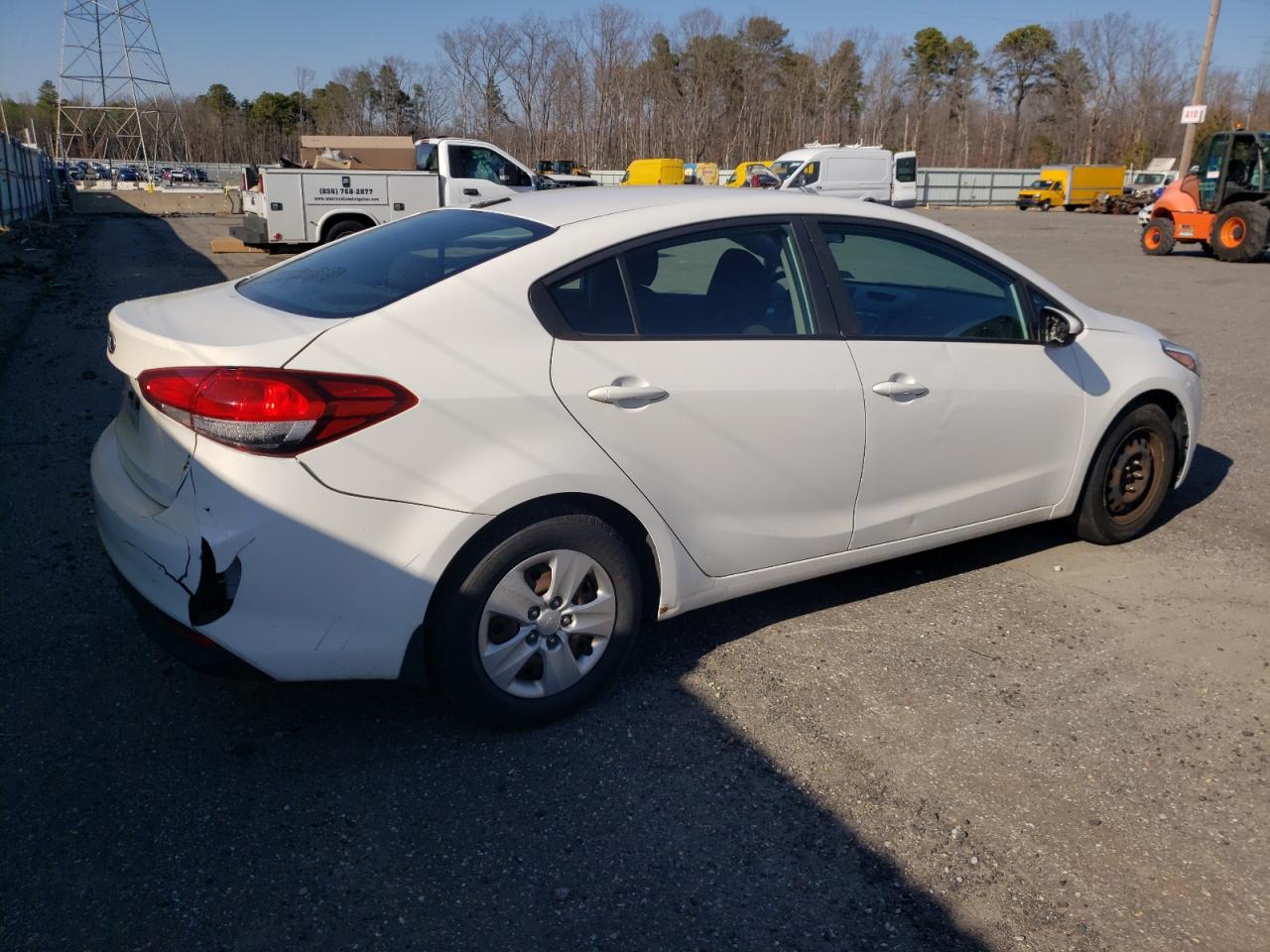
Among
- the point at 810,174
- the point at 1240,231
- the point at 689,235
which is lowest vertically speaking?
the point at 1240,231

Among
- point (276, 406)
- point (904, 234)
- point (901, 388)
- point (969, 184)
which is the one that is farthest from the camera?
point (969, 184)

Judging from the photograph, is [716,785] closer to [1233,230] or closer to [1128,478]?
[1128,478]

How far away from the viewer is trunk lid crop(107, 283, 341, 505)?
274 centimetres

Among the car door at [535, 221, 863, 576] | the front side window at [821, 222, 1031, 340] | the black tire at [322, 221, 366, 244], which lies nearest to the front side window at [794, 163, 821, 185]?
the black tire at [322, 221, 366, 244]

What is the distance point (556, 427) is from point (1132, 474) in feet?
10.4

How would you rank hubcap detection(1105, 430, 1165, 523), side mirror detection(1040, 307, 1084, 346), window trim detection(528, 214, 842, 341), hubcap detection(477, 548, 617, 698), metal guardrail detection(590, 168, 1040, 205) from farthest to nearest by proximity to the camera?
metal guardrail detection(590, 168, 1040, 205) → hubcap detection(1105, 430, 1165, 523) → side mirror detection(1040, 307, 1084, 346) → window trim detection(528, 214, 842, 341) → hubcap detection(477, 548, 617, 698)

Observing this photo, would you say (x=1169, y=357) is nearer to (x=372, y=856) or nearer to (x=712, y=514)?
(x=712, y=514)

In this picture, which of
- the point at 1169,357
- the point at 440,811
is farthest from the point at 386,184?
the point at 440,811

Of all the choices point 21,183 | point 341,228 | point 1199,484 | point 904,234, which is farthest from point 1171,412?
point 21,183

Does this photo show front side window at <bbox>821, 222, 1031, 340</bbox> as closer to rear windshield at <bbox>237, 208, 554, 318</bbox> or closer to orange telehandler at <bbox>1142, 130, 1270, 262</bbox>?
rear windshield at <bbox>237, 208, 554, 318</bbox>

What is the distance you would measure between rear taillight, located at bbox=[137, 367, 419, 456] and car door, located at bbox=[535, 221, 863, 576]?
0.59 meters

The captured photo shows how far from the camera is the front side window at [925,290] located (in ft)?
12.6

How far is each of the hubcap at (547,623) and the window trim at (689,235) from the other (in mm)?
715

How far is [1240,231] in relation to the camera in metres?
21.0
